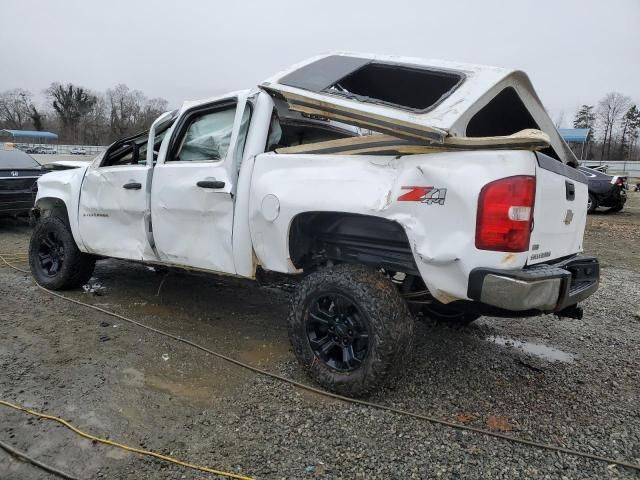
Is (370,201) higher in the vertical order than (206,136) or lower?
lower

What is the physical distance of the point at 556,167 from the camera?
2.91m

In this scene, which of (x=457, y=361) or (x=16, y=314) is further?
(x=16, y=314)

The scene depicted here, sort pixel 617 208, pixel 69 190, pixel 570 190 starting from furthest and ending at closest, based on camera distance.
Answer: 1. pixel 617 208
2. pixel 69 190
3. pixel 570 190

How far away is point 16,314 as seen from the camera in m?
4.54

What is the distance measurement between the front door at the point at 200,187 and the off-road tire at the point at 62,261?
1.47 meters

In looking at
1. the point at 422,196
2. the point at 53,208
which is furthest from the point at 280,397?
the point at 53,208

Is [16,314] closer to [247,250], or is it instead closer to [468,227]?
[247,250]

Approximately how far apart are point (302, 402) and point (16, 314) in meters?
3.06

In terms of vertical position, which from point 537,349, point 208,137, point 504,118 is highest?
point 504,118

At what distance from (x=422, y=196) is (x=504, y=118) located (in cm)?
145

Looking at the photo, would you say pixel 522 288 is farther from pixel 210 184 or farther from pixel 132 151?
pixel 132 151

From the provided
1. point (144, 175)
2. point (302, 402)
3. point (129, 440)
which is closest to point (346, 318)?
point (302, 402)

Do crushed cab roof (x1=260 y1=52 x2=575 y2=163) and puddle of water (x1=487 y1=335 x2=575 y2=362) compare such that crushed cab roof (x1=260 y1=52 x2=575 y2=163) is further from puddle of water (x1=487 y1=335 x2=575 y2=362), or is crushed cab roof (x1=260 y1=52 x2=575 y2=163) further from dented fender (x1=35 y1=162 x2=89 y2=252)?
dented fender (x1=35 y1=162 x2=89 y2=252)

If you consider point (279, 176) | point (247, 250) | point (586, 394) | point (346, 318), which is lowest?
point (586, 394)
